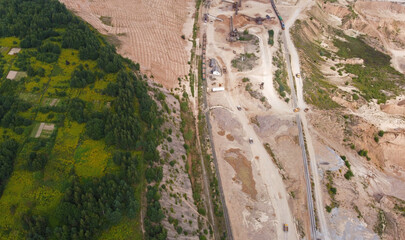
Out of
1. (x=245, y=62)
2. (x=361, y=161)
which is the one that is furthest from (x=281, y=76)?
(x=361, y=161)

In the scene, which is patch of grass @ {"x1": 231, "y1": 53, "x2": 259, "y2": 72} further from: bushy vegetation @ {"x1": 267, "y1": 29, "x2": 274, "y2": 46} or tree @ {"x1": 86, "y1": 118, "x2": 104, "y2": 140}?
tree @ {"x1": 86, "y1": 118, "x2": 104, "y2": 140}

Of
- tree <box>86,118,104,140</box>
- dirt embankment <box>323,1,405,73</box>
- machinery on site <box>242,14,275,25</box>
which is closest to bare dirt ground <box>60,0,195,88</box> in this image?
machinery on site <box>242,14,275,25</box>

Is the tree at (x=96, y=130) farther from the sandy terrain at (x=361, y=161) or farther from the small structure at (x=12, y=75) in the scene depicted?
the sandy terrain at (x=361, y=161)

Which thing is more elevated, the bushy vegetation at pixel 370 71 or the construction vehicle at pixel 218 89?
the bushy vegetation at pixel 370 71

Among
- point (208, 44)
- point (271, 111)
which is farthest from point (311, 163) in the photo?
point (208, 44)

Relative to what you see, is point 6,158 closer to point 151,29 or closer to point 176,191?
point 176,191

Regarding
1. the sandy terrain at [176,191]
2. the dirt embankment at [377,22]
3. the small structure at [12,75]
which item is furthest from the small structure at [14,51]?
the dirt embankment at [377,22]
